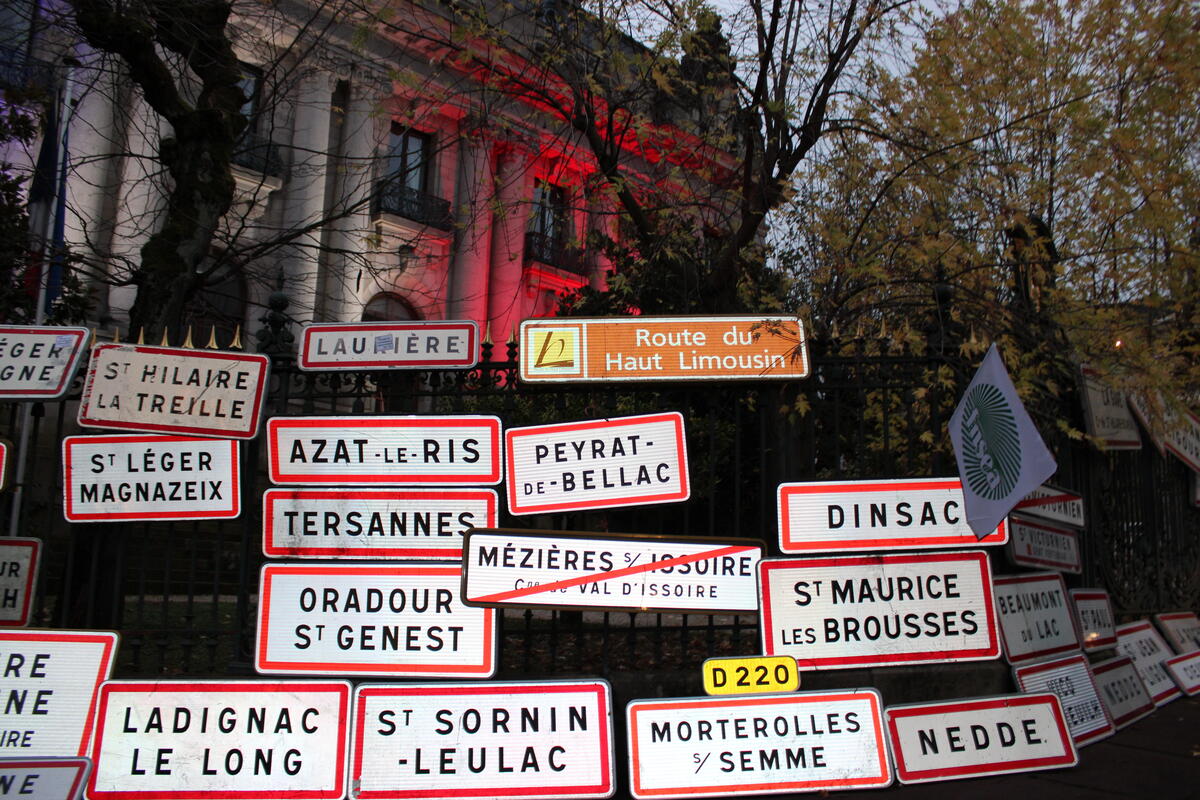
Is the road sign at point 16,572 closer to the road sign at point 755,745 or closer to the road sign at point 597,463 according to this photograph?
the road sign at point 597,463

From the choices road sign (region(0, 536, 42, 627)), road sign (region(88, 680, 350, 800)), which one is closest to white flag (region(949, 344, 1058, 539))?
road sign (region(88, 680, 350, 800))

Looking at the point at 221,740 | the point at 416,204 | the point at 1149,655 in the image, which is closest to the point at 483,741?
the point at 221,740

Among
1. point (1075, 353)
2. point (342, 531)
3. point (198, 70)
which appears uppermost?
point (198, 70)

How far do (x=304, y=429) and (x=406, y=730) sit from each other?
2.02 metres

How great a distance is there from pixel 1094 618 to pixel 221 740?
20.7ft

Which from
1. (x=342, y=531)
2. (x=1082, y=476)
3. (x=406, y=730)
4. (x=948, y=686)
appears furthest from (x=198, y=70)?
(x=1082, y=476)

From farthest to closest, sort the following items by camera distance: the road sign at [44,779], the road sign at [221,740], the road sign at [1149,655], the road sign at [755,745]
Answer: the road sign at [1149,655] < the road sign at [221,740] < the road sign at [755,745] < the road sign at [44,779]

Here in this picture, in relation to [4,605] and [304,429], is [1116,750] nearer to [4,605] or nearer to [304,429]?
[304,429]

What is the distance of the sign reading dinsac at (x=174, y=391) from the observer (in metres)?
5.40

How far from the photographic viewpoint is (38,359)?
18.1ft

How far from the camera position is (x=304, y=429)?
542cm

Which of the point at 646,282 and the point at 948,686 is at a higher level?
the point at 646,282

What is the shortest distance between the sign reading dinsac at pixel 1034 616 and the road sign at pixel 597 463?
2250 mm

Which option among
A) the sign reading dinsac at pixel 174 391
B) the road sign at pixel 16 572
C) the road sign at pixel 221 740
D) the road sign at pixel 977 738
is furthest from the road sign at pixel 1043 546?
the road sign at pixel 16 572
